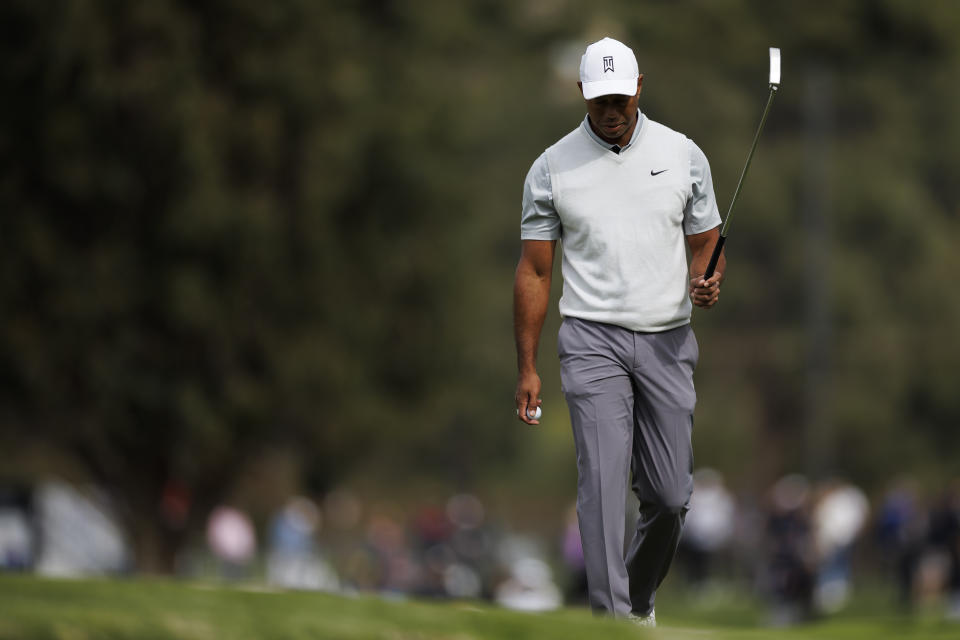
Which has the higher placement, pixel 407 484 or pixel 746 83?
pixel 746 83

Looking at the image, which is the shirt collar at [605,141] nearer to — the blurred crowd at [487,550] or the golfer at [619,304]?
the golfer at [619,304]

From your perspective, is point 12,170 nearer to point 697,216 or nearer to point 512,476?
point 697,216

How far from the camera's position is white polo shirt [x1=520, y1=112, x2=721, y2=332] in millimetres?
7184

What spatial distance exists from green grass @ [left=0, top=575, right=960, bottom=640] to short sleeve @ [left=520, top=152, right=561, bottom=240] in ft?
5.28

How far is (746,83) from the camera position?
154ft

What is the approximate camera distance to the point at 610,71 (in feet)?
22.9

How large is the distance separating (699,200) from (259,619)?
2.58m

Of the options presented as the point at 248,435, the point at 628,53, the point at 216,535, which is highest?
the point at 628,53

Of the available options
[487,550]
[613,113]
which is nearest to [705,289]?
[613,113]

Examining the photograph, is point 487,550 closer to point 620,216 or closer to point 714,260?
point 714,260

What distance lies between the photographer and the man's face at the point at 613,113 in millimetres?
7082

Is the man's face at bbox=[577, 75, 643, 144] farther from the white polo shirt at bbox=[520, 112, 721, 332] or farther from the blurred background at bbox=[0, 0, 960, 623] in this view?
the blurred background at bbox=[0, 0, 960, 623]

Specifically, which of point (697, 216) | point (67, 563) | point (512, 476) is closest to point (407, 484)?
point (512, 476)

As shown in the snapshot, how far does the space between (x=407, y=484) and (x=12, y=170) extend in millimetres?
34648
